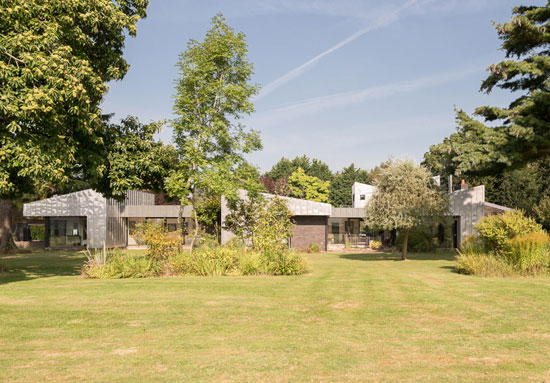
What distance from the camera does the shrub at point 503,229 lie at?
674 inches

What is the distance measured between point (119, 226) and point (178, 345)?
3632 centimetres

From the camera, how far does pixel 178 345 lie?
7367 millimetres

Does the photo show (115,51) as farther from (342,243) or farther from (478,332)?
(342,243)

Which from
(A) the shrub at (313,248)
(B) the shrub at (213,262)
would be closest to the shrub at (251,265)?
(B) the shrub at (213,262)

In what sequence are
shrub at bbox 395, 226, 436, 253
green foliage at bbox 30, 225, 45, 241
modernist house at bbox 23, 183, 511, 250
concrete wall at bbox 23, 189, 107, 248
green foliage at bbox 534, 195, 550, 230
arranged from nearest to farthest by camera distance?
green foliage at bbox 534, 195, 550, 230 → shrub at bbox 395, 226, 436, 253 → modernist house at bbox 23, 183, 511, 250 → concrete wall at bbox 23, 189, 107, 248 → green foliage at bbox 30, 225, 45, 241

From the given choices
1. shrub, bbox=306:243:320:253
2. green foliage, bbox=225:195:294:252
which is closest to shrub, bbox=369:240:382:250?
shrub, bbox=306:243:320:253

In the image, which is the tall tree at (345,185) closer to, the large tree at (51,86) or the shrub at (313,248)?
the shrub at (313,248)

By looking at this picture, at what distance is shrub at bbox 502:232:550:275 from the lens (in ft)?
51.3

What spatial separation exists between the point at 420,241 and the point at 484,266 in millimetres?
18331

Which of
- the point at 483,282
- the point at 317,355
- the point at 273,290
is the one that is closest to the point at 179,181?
the point at 273,290

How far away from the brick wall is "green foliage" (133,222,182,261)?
61.1 ft

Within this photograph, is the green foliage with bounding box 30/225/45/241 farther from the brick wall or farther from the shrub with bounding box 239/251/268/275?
the shrub with bounding box 239/251/268/275

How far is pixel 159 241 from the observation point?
17453 mm

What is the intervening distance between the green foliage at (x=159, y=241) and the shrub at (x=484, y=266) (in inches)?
437
